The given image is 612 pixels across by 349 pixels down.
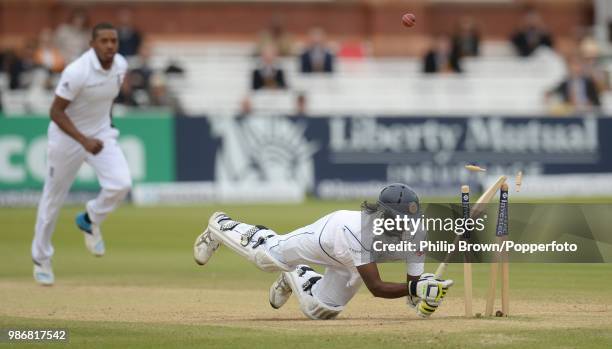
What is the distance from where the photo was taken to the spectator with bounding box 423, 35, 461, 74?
1019 inches

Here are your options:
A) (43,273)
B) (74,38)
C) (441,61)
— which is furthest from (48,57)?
(43,273)

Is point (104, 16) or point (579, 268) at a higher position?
point (104, 16)

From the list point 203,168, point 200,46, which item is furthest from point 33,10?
point 203,168

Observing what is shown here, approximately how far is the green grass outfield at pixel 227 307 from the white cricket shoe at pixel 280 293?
11 centimetres

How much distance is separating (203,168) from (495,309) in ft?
42.3

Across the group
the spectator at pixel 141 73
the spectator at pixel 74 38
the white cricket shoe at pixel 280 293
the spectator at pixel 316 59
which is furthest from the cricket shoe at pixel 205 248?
the spectator at pixel 316 59

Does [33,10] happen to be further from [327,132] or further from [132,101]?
[327,132]

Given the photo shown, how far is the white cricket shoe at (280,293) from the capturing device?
10.2 metres

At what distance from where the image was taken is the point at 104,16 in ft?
99.3

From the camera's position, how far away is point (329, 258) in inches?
377

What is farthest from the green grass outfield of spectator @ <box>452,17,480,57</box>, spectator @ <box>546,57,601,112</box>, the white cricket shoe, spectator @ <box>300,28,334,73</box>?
spectator @ <box>452,17,480,57</box>

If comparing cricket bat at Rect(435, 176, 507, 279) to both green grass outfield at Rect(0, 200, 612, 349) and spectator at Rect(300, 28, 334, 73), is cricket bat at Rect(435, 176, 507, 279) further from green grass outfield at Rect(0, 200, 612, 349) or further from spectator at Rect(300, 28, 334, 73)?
spectator at Rect(300, 28, 334, 73)

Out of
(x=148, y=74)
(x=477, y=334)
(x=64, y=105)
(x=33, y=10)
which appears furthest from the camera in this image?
(x=33, y=10)

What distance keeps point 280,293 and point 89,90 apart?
3213 mm
